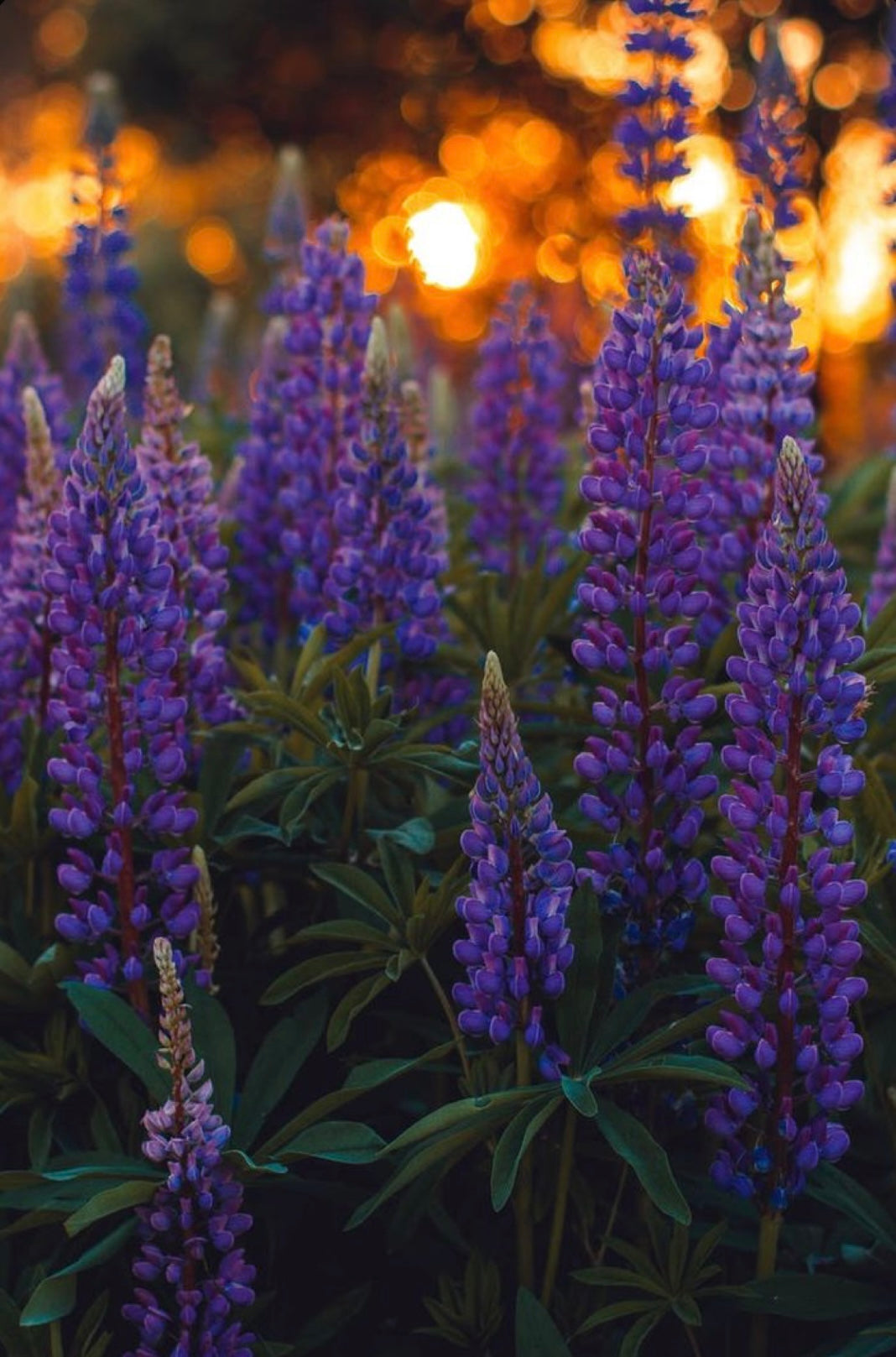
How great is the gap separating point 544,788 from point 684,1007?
386 mm

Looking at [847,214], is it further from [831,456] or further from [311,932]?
[311,932]

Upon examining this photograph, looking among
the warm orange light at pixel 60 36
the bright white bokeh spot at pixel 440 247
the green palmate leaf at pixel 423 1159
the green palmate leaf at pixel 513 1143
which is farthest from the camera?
the warm orange light at pixel 60 36

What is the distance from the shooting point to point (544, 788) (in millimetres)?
2475

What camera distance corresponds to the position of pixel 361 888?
2184 mm

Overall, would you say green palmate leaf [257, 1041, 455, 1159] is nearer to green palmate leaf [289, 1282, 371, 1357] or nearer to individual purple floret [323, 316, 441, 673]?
green palmate leaf [289, 1282, 371, 1357]

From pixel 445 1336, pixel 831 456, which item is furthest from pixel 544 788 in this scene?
pixel 831 456

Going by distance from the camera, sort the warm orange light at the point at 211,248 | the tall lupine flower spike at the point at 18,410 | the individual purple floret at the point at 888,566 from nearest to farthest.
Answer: the individual purple floret at the point at 888,566, the tall lupine flower spike at the point at 18,410, the warm orange light at the point at 211,248

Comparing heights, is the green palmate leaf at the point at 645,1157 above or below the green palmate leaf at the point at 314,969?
below

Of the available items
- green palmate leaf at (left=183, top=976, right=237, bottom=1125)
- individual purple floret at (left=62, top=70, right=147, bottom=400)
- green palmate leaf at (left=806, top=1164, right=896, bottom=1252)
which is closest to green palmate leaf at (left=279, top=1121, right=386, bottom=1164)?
green palmate leaf at (left=183, top=976, right=237, bottom=1125)

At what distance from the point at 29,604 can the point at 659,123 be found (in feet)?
4.98

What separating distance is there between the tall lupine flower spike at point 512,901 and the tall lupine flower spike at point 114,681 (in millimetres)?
451

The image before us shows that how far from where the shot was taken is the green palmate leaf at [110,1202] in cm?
177

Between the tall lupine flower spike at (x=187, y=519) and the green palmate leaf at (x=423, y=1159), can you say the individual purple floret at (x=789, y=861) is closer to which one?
the green palmate leaf at (x=423, y=1159)

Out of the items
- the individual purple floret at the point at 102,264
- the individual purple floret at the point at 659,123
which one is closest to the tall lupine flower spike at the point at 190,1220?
the individual purple floret at the point at 659,123
